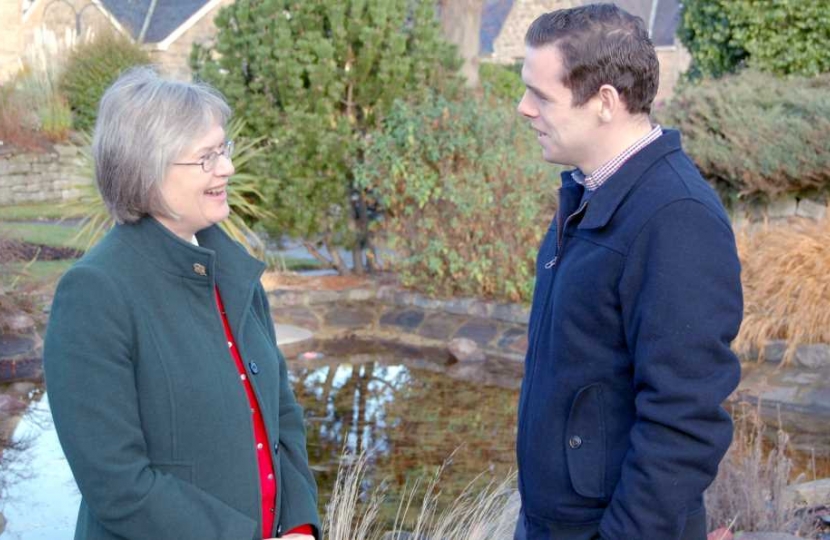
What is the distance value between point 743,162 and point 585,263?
745 centimetres

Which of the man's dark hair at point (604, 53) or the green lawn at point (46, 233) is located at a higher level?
the man's dark hair at point (604, 53)

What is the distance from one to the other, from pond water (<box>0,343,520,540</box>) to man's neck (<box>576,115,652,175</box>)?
3310mm

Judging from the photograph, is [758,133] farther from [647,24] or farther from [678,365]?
[647,24]

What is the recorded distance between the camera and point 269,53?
9469 mm

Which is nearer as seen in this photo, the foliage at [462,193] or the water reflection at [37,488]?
the water reflection at [37,488]

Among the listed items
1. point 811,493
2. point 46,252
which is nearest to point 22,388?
point 46,252

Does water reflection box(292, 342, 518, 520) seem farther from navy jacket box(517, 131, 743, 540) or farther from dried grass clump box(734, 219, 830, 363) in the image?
navy jacket box(517, 131, 743, 540)

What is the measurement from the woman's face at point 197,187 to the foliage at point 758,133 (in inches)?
295

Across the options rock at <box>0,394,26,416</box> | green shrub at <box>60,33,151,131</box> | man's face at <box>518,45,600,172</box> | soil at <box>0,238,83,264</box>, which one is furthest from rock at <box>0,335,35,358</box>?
green shrub at <box>60,33,151,131</box>

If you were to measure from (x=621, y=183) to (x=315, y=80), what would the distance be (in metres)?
7.48

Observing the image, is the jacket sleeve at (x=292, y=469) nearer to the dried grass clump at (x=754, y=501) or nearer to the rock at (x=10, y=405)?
the dried grass clump at (x=754, y=501)

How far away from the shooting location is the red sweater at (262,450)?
8.05ft

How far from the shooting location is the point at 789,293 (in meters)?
7.68

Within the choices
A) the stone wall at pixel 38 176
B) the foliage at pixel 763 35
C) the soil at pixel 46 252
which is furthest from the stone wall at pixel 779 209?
the stone wall at pixel 38 176
